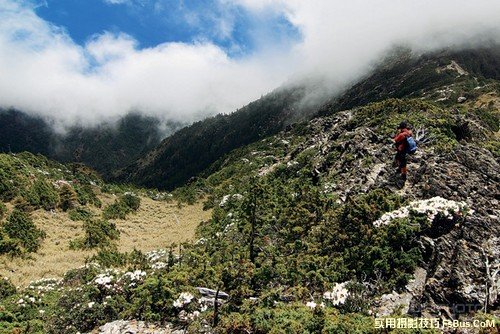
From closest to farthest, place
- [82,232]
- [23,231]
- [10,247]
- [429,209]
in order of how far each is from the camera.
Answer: [429,209] < [10,247] < [23,231] < [82,232]

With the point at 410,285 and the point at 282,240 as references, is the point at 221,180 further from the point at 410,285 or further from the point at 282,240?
the point at 410,285

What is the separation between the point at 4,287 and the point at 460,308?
2250cm

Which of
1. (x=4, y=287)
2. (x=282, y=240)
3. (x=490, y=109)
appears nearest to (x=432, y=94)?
(x=490, y=109)

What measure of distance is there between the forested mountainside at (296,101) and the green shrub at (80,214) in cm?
5975

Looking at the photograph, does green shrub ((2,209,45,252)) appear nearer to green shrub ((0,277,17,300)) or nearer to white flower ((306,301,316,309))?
green shrub ((0,277,17,300))

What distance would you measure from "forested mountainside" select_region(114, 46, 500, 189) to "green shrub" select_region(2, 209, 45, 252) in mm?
65045

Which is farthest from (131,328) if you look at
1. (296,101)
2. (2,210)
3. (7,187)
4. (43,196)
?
(296,101)

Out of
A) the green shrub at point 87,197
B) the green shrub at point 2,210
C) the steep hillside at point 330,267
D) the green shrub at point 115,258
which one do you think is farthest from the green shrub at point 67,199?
the steep hillside at point 330,267


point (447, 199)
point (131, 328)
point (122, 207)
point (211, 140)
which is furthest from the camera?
point (211, 140)

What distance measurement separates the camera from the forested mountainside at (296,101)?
95.5m

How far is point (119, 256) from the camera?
29.9 meters

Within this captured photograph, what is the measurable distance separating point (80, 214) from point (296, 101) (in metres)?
128

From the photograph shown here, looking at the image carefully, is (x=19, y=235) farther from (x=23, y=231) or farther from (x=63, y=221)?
(x=63, y=221)

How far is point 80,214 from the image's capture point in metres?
42.6
